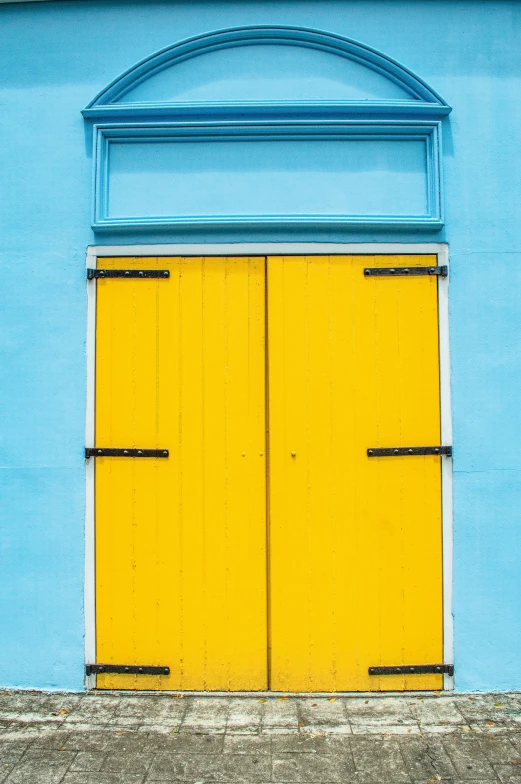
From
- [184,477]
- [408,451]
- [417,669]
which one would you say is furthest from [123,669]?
[408,451]

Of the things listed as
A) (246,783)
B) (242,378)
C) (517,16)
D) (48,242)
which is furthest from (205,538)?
(517,16)

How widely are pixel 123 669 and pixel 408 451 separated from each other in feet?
7.07

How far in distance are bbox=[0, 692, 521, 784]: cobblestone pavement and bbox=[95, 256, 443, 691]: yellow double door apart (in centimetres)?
19

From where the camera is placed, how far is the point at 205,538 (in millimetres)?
3707

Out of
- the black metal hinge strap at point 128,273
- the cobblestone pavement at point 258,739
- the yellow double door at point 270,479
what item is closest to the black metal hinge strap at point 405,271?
the yellow double door at point 270,479

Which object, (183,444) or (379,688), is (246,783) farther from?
(183,444)

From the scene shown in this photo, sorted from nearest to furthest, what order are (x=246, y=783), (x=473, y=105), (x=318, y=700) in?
(x=246, y=783), (x=318, y=700), (x=473, y=105)

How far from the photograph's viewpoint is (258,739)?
318 cm

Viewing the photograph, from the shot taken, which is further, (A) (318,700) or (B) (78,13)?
(B) (78,13)

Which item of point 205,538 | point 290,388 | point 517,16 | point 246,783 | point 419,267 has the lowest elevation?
point 246,783

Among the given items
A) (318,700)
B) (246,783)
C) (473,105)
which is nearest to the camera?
(246,783)

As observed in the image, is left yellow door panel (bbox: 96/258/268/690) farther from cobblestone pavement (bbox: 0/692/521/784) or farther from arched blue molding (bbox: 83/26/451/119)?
arched blue molding (bbox: 83/26/451/119)

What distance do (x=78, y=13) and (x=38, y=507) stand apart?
122 inches

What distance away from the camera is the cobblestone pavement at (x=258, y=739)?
2.91 metres
